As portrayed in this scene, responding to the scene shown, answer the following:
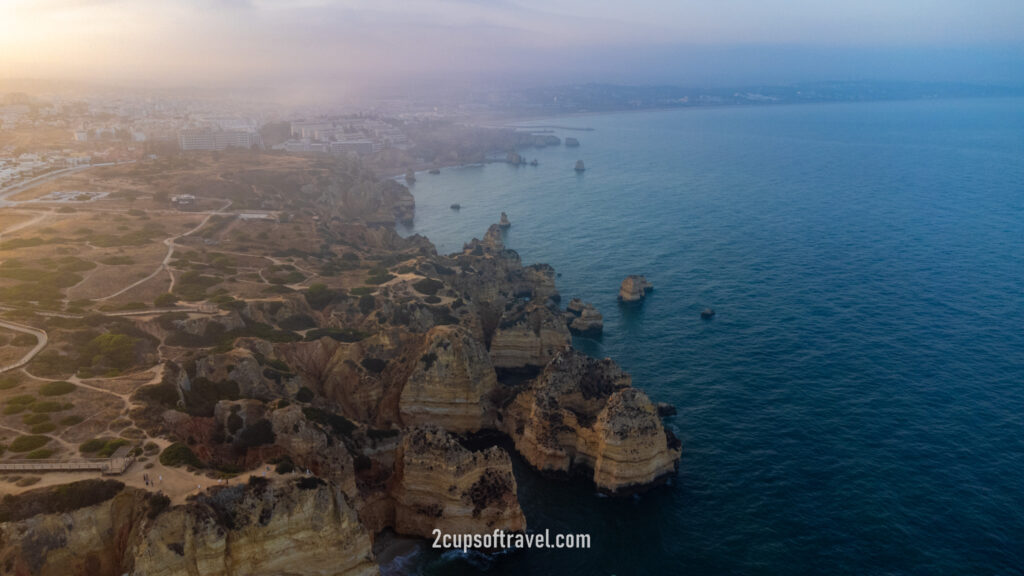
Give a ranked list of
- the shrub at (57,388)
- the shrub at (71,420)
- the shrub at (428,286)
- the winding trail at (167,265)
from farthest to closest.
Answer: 1. the shrub at (428,286)
2. the winding trail at (167,265)
3. the shrub at (57,388)
4. the shrub at (71,420)

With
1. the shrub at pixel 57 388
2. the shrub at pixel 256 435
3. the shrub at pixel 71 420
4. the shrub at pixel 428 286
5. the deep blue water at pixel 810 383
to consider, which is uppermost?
the shrub at pixel 57 388

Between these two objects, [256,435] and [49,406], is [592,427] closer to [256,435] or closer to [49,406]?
[256,435]

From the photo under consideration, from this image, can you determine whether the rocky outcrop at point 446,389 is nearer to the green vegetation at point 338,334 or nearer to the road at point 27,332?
the green vegetation at point 338,334

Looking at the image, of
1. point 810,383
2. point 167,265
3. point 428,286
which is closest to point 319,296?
point 428,286

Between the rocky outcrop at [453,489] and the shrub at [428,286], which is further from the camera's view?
the shrub at [428,286]

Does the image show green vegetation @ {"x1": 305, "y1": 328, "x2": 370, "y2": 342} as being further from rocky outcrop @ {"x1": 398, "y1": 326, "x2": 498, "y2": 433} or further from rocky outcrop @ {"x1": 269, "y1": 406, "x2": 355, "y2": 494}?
rocky outcrop @ {"x1": 269, "y1": 406, "x2": 355, "y2": 494}

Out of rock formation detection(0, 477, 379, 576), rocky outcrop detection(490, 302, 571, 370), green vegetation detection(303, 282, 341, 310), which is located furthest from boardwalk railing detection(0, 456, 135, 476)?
rocky outcrop detection(490, 302, 571, 370)

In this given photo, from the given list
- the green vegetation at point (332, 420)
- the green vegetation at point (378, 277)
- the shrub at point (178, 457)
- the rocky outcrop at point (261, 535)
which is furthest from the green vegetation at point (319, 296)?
the rocky outcrop at point (261, 535)
